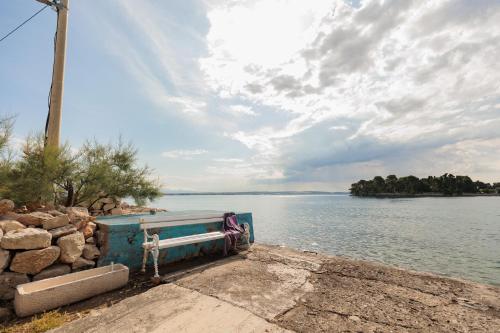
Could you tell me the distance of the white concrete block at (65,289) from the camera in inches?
136

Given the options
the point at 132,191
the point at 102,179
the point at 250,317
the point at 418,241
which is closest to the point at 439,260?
the point at 418,241

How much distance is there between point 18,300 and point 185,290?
217 cm

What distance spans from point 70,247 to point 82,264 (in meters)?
0.38

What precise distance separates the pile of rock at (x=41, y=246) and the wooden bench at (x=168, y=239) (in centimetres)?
91

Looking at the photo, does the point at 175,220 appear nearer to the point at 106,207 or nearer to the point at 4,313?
the point at 4,313

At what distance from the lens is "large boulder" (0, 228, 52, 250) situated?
3.93 m

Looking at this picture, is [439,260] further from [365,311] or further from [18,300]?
[18,300]

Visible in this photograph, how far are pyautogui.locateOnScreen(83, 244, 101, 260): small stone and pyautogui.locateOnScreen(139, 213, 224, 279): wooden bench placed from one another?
842 mm

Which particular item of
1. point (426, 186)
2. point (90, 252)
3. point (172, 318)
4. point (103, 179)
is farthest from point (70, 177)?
point (426, 186)

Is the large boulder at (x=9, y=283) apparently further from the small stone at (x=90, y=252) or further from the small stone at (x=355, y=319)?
the small stone at (x=355, y=319)

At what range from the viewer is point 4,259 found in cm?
389

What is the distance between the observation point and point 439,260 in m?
13.4

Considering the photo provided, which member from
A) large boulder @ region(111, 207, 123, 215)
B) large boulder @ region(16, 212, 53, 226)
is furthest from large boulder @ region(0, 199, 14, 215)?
large boulder @ region(111, 207, 123, 215)

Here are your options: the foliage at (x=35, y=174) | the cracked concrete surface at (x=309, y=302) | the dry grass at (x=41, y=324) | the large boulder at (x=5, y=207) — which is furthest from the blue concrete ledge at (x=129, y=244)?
the foliage at (x=35, y=174)
